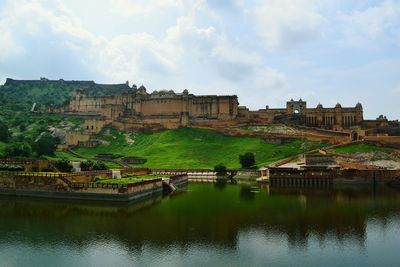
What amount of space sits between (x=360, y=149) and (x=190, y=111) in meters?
52.5

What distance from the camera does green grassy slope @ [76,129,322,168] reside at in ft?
266

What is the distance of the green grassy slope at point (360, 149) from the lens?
74.2 meters

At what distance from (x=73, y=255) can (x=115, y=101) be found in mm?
103365

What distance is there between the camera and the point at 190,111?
382 feet

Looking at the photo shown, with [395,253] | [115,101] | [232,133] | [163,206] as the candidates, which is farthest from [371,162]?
[115,101]

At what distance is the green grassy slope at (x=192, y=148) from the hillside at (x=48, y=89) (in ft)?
185

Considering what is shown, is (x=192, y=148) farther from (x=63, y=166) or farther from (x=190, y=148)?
(x=63, y=166)

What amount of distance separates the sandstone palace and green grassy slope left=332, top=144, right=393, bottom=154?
24102mm

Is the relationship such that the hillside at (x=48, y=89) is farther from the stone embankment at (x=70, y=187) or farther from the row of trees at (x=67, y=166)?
the stone embankment at (x=70, y=187)

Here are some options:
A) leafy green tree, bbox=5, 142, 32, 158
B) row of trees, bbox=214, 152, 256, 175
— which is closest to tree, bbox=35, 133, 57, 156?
leafy green tree, bbox=5, 142, 32, 158

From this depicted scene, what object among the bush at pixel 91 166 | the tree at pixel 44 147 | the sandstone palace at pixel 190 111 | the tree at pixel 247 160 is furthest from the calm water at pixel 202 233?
the sandstone palace at pixel 190 111

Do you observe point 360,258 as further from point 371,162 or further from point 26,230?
point 371,162

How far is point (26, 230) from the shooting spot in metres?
28.8

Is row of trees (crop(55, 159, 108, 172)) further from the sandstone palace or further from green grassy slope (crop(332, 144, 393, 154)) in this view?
the sandstone palace
